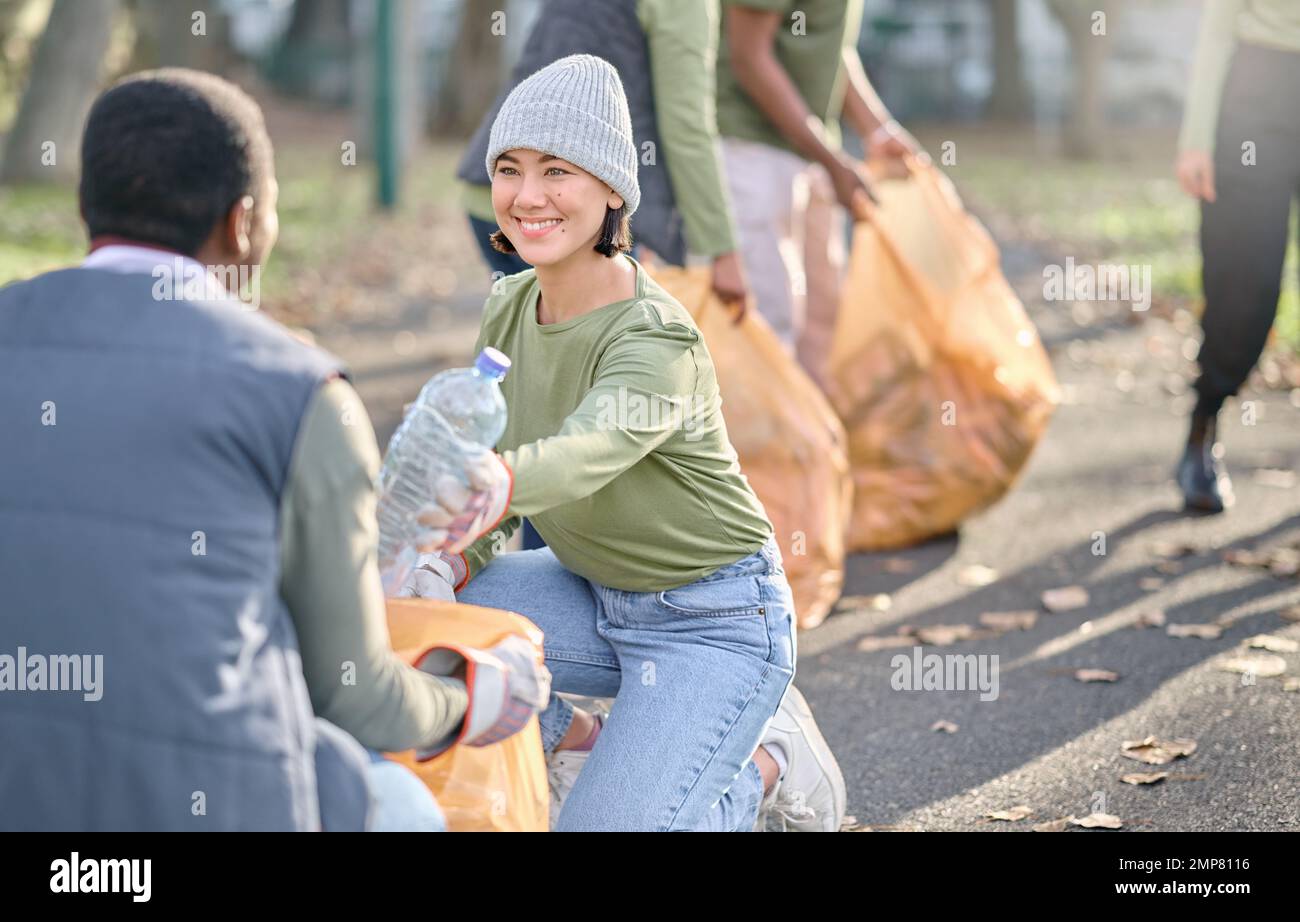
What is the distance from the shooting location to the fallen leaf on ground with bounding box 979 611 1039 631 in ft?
16.9

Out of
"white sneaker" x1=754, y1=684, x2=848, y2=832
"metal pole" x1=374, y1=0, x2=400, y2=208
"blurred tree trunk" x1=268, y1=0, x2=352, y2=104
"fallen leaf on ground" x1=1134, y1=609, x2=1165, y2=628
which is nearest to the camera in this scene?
"white sneaker" x1=754, y1=684, x2=848, y2=832

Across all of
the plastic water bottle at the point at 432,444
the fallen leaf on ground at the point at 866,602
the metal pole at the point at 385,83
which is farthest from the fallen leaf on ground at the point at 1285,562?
the metal pole at the point at 385,83

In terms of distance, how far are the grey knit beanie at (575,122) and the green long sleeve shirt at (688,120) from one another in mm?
1539

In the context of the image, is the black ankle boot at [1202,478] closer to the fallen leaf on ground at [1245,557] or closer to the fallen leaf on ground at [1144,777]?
the fallen leaf on ground at [1245,557]

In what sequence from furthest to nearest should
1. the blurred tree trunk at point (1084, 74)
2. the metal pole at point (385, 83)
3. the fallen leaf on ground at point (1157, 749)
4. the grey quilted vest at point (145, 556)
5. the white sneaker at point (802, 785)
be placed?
the blurred tree trunk at point (1084, 74), the metal pole at point (385, 83), the fallen leaf on ground at point (1157, 749), the white sneaker at point (802, 785), the grey quilted vest at point (145, 556)

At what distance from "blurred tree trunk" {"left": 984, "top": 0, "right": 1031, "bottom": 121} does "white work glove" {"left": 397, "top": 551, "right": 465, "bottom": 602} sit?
90.1ft

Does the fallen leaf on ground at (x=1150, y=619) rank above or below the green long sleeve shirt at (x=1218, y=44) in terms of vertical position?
below

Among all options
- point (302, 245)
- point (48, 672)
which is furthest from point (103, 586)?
point (302, 245)

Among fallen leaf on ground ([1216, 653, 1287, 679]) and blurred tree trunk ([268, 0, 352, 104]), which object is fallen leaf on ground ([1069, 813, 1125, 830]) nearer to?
fallen leaf on ground ([1216, 653, 1287, 679])

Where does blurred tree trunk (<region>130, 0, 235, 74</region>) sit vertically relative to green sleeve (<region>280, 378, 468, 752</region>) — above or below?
below

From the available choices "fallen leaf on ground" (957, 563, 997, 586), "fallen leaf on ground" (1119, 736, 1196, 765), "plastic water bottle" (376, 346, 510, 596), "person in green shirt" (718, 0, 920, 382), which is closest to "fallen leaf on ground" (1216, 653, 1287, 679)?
"fallen leaf on ground" (1119, 736, 1196, 765)

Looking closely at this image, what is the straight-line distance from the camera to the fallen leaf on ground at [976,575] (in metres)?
5.61
